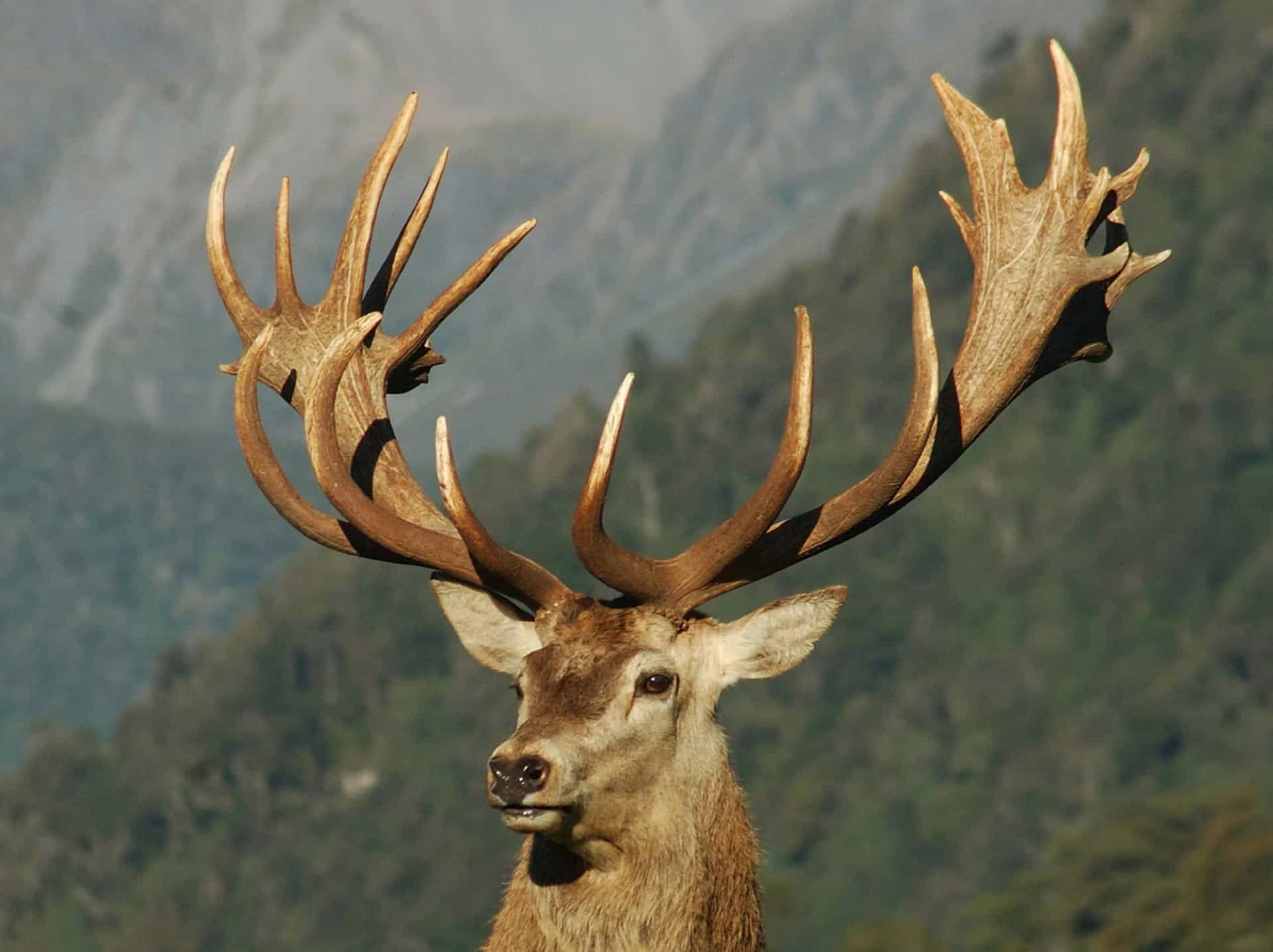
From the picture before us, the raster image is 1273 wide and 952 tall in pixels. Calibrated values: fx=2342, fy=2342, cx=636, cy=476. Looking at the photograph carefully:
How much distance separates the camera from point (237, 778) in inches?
4840

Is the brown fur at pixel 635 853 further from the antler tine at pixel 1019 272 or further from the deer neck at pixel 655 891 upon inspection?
the antler tine at pixel 1019 272

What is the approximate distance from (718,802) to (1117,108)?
466ft

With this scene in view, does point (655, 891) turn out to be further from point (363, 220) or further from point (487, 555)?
point (363, 220)

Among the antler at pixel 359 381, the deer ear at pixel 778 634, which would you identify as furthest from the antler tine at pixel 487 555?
the deer ear at pixel 778 634

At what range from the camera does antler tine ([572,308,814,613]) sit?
26.4 ft

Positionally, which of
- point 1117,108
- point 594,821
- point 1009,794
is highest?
point 1117,108

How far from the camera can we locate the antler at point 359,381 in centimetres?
855

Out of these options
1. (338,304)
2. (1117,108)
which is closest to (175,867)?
(1117,108)

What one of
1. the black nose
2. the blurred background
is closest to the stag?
the black nose

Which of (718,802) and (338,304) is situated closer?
(718,802)

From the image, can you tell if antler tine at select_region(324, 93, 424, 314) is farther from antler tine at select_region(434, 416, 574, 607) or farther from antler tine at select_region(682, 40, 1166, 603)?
antler tine at select_region(682, 40, 1166, 603)

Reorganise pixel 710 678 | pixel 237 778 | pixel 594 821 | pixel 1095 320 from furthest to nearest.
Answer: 1. pixel 237 778
2. pixel 1095 320
3. pixel 710 678
4. pixel 594 821

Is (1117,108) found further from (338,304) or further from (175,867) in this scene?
(338,304)

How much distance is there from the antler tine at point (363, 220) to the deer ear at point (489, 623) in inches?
63.6
